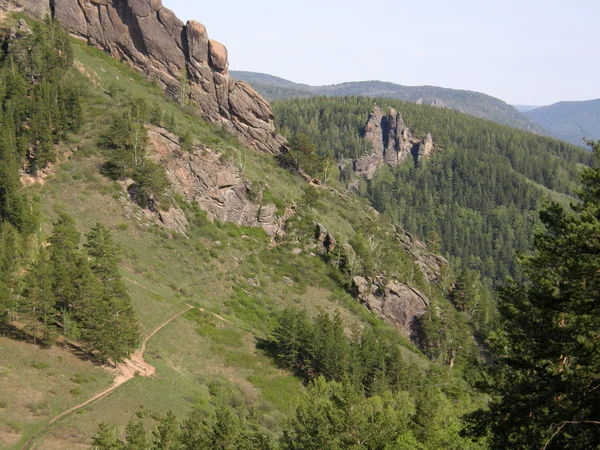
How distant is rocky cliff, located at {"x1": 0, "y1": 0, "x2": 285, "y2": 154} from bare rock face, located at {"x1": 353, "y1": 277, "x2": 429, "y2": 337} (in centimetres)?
3819

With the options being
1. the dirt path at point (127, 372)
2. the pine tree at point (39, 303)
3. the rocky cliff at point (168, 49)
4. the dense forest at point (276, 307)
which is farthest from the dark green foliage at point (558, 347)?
the rocky cliff at point (168, 49)

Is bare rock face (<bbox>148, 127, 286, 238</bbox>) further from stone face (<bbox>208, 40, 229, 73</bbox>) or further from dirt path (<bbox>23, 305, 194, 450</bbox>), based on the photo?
dirt path (<bbox>23, 305, 194, 450</bbox>)

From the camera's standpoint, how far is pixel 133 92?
85.2m

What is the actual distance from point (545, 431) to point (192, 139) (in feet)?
223

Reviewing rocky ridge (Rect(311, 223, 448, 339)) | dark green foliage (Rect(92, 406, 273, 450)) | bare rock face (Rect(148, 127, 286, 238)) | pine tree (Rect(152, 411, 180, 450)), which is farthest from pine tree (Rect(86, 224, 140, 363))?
rocky ridge (Rect(311, 223, 448, 339))

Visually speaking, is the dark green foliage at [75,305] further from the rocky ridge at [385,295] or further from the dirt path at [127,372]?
the rocky ridge at [385,295]

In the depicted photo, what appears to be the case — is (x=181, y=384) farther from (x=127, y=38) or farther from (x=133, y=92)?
(x=127, y=38)

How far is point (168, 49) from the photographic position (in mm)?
94000

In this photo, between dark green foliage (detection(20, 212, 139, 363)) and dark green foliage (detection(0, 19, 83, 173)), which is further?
dark green foliage (detection(0, 19, 83, 173))

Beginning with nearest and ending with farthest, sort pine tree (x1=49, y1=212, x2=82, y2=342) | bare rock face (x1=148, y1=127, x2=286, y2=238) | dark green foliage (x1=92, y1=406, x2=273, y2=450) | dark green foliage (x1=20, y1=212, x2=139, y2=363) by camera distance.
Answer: dark green foliage (x1=92, y1=406, x2=273, y2=450)
dark green foliage (x1=20, y1=212, x2=139, y2=363)
pine tree (x1=49, y1=212, x2=82, y2=342)
bare rock face (x1=148, y1=127, x2=286, y2=238)

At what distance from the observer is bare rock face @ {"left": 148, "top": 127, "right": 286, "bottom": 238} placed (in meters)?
71.8

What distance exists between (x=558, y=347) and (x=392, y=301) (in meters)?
67.5

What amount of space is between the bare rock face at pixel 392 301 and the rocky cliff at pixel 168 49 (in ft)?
125

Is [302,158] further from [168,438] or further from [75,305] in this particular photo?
[168,438]
